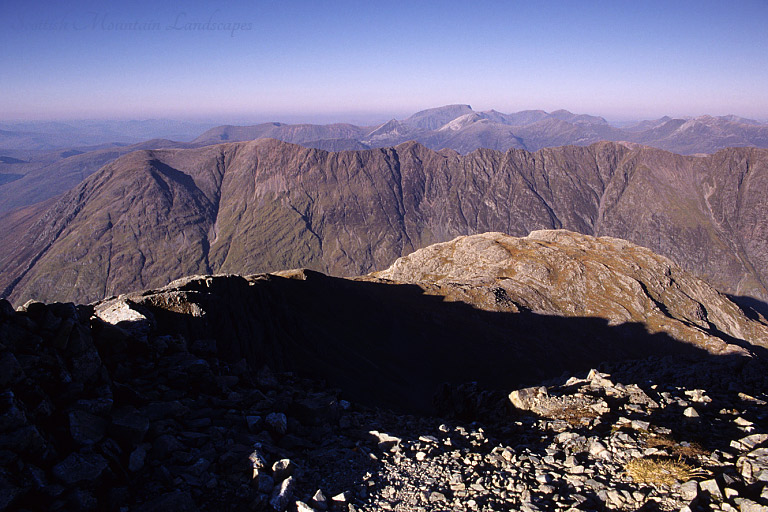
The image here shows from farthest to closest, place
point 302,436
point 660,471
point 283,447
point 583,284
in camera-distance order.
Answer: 1. point 583,284
2. point 302,436
3. point 283,447
4. point 660,471

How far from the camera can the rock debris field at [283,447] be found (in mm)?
11938

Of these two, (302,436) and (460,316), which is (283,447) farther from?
(460,316)

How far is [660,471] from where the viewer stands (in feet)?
47.2

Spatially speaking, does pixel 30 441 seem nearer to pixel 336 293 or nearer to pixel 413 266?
pixel 336 293

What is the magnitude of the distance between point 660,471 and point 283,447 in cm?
1415

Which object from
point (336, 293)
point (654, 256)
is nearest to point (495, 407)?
point (336, 293)

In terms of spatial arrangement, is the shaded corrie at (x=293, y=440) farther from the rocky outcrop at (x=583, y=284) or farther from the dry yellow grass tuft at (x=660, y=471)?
the rocky outcrop at (x=583, y=284)

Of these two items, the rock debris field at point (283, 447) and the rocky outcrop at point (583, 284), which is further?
the rocky outcrop at point (583, 284)

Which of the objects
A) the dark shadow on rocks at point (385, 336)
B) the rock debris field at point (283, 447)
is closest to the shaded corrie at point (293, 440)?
the rock debris field at point (283, 447)

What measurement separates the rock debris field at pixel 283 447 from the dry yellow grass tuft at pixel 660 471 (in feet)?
0.20

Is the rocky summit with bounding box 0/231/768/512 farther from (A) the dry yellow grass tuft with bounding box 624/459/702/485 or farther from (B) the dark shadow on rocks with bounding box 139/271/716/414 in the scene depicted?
(B) the dark shadow on rocks with bounding box 139/271/716/414

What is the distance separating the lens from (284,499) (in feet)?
41.0

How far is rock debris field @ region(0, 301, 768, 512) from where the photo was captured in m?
11.9

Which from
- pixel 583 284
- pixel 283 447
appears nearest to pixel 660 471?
pixel 283 447
